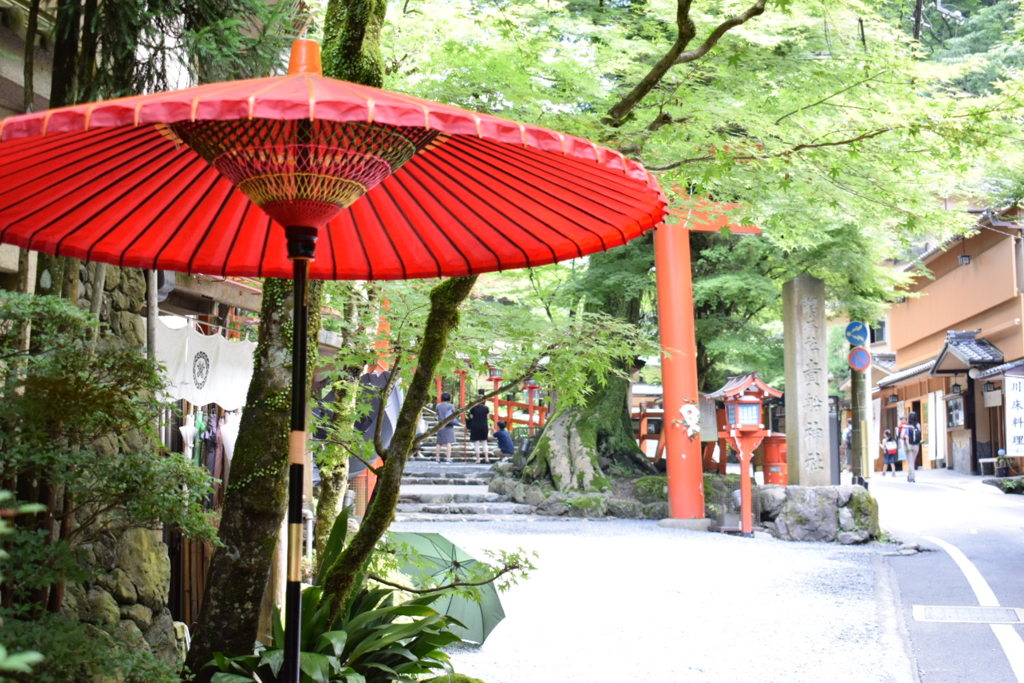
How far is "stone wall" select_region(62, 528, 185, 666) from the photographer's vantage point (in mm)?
5156

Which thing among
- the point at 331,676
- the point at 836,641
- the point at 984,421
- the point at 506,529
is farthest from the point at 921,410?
the point at 331,676

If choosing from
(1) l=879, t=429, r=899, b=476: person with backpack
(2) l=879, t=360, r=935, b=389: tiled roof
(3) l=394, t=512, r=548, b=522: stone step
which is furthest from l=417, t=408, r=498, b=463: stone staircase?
(1) l=879, t=429, r=899, b=476: person with backpack

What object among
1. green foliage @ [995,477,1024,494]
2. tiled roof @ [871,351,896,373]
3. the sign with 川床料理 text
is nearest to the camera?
the sign with 川床料理 text

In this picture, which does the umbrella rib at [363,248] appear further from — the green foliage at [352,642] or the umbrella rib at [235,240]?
the green foliage at [352,642]

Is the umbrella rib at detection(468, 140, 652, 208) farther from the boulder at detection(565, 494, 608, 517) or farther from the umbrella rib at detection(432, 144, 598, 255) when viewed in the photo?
the boulder at detection(565, 494, 608, 517)

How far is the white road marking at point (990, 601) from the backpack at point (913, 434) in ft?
62.9

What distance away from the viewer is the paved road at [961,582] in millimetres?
7570

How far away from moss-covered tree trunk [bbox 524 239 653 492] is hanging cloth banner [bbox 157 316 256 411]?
11143mm

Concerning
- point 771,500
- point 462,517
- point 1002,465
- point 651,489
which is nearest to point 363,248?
point 771,500

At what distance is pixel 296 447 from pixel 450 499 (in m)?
17.1

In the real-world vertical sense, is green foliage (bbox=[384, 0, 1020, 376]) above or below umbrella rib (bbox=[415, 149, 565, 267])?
above

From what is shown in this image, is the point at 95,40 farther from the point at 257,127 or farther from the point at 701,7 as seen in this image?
the point at 701,7

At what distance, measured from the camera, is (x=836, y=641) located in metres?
8.51

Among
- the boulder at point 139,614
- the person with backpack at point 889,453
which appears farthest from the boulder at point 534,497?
the person with backpack at point 889,453
